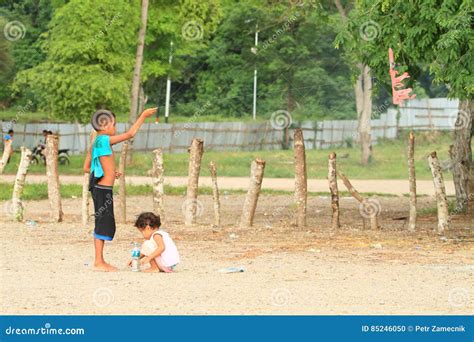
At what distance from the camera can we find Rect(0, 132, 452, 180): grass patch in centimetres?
3800

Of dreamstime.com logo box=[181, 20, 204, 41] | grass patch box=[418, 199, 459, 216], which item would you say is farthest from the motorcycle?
grass patch box=[418, 199, 459, 216]

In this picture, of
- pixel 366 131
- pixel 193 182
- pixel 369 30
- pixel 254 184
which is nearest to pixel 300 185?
pixel 254 184

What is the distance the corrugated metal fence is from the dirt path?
12457mm

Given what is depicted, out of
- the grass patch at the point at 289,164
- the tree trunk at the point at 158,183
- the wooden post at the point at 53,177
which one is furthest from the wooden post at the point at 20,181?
the grass patch at the point at 289,164

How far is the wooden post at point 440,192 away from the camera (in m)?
18.9

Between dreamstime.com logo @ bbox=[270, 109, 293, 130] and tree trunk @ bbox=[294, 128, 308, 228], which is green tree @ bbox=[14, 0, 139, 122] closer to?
tree trunk @ bbox=[294, 128, 308, 228]

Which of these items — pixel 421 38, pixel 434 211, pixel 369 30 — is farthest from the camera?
pixel 434 211

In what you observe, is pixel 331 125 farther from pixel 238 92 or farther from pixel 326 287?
pixel 326 287

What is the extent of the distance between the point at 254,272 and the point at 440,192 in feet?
17.4

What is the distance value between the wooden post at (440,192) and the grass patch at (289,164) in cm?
1763

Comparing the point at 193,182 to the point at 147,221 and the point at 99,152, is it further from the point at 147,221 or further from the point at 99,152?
the point at 99,152

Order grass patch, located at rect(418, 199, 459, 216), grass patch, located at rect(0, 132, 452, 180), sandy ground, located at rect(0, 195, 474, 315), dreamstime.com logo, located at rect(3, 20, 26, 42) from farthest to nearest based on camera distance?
dreamstime.com logo, located at rect(3, 20, 26, 42) < grass patch, located at rect(0, 132, 452, 180) < grass patch, located at rect(418, 199, 459, 216) < sandy ground, located at rect(0, 195, 474, 315)

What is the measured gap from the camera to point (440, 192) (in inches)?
744

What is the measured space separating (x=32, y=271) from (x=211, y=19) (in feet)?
80.7
